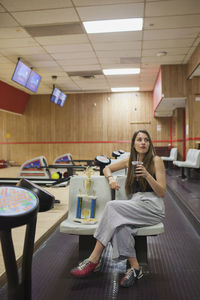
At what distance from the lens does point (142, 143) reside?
2.51 m

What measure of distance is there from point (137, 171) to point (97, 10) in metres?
3.71

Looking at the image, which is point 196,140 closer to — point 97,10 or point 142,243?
point 97,10

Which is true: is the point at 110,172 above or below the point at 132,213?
above

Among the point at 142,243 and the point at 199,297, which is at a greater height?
the point at 142,243

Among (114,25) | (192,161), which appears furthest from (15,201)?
(192,161)

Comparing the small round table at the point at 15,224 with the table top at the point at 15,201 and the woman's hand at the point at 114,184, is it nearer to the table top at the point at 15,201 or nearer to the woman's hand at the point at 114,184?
the table top at the point at 15,201

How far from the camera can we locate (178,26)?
5.61 m

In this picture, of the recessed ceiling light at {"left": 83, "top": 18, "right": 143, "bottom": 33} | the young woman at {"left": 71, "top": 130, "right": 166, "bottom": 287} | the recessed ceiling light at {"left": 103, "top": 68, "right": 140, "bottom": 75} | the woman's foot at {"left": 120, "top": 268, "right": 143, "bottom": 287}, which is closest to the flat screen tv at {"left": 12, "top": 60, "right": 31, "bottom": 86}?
the recessed ceiling light at {"left": 83, "top": 18, "right": 143, "bottom": 33}

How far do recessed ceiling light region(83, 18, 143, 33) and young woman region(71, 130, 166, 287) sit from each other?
11.8 ft

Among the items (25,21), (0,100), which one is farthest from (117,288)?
(0,100)

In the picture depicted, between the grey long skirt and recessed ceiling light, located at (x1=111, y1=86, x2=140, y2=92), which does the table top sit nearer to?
the grey long skirt

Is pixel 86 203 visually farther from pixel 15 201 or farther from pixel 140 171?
pixel 15 201

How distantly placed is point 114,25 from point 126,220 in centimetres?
447

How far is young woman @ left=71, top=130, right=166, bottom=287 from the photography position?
6.97ft
